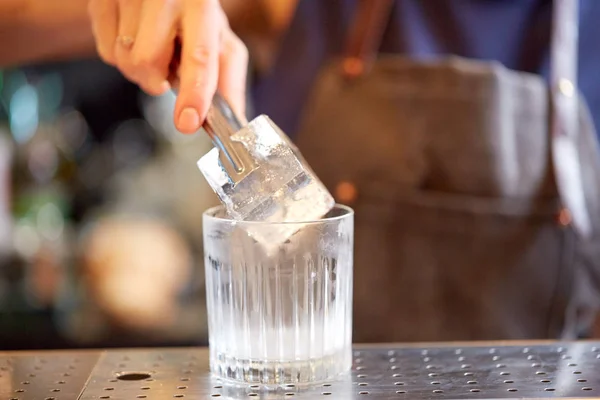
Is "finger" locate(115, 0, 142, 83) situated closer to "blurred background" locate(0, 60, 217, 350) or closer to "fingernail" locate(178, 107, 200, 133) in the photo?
"fingernail" locate(178, 107, 200, 133)

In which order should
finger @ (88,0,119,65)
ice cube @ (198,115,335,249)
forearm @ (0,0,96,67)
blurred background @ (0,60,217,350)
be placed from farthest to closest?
1. blurred background @ (0,60,217,350)
2. forearm @ (0,0,96,67)
3. finger @ (88,0,119,65)
4. ice cube @ (198,115,335,249)

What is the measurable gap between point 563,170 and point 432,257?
19 centimetres

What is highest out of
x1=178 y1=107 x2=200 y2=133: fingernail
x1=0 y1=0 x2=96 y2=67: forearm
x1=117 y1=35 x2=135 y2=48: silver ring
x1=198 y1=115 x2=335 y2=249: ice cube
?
x1=0 y1=0 x2=96 y2=67: forearm

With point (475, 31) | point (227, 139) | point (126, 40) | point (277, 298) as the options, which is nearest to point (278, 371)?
point (277, 298)

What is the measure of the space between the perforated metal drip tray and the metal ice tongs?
6.2 inches

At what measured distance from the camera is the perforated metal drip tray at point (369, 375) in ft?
1.90

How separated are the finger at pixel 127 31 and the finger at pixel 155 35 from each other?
0.01 metres

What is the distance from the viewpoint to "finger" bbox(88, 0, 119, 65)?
0.68 metres

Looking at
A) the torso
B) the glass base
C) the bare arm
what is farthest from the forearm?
the glass base

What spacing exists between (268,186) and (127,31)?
0.19 m

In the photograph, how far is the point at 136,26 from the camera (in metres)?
0.66

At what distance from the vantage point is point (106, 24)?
69cm

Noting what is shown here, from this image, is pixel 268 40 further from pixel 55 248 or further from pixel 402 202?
pixel 55 248

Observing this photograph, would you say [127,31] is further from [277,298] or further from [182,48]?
[277,298]
